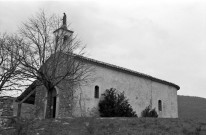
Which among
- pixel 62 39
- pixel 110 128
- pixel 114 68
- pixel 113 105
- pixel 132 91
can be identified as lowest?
pixel 110 128

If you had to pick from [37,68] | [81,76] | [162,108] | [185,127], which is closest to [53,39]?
[37,68]

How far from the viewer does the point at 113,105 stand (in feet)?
67.3

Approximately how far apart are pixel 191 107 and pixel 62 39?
34089 millimetres

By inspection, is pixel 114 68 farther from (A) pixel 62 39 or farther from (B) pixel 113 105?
(A) pixel 62 39

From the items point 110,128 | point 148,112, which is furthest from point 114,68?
point 110,128

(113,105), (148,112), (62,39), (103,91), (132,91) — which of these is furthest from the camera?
(148,112)

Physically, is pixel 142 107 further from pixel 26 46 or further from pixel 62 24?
pixel 26 46

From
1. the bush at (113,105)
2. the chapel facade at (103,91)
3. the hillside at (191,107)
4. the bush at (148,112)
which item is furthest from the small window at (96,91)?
the hillside at (191,107)

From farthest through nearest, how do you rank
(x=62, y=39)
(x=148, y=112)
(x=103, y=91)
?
(x=148, y=112) → (x=103, y=91) → (x=62, y=39)

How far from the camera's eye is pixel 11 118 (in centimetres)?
1289

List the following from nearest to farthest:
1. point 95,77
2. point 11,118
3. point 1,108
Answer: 1. point 11,118
2. point 1,108
3. point 95,77

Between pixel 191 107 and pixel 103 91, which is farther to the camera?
pixel 191 107

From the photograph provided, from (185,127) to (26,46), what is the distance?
34.7ft

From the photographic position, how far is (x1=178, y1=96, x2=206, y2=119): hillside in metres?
40.0
